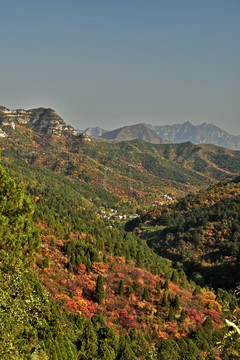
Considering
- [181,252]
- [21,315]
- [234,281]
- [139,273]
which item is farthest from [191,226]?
[21,315]

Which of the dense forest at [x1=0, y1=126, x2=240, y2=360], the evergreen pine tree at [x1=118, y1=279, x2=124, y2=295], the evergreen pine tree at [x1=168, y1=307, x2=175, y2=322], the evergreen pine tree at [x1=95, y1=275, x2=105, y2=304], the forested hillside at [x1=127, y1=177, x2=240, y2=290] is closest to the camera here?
the dense forest at [x1=0, y1=126, x2=240, y2=360]

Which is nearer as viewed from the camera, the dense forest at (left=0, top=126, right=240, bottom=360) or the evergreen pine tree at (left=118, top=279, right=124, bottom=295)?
the dense forest at (left=0, top=126, right=240, bottom=360)

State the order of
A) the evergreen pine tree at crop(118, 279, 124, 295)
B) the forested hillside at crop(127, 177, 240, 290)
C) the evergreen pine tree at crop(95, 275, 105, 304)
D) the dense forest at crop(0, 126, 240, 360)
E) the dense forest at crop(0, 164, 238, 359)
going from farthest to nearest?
1. the forested hillside at crop(127, 177, 240, 290)
2. the evergreen pine tree at crop(118, 279, 124, 295)
3. the evergreen pine tree at crop(95, 275, 105, 304)
4. the dense forest at crop(0, 164, 238, 359)
5. the dense forest at crop(0, 126, 240, 360)

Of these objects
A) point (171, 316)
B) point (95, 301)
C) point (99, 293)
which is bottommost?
point (95, 301)

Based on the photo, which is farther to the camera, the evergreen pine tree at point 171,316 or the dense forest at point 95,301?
the evergreen pine tree at point 171,316

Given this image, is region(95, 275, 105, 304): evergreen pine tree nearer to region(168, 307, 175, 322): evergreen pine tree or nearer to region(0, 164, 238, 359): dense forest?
region(0, 164, 238, 359): dense forest

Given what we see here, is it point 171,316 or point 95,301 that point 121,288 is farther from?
point 171,316

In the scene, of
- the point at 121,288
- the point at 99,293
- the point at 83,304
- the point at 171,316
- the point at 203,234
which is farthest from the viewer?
the point at 203,234

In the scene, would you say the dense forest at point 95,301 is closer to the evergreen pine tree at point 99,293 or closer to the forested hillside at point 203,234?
the evergreen pine tree at point 99,293

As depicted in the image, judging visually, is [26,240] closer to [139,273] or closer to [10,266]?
Answer: [10,266]

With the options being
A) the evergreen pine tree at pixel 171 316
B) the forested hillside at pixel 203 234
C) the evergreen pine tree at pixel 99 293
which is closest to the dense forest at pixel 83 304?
the evergreen pine tree at pixel 171 316

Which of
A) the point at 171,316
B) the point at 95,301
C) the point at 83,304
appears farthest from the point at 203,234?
the point at 83,304

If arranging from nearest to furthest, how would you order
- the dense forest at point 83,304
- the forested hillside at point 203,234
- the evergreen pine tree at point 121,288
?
1. the dense forest at point 83,304
2. the evergreen pine tree at point 121,288
3. the forested hillside at point 203,234

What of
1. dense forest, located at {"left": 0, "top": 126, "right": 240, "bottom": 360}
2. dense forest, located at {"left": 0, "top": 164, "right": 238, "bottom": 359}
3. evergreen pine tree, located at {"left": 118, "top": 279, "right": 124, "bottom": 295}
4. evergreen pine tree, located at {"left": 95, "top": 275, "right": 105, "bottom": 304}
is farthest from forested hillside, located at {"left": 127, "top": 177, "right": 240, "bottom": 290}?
evergreen pine tree, located at {"left": 95, "top": 275, "right": 105, "bottom": 304}
